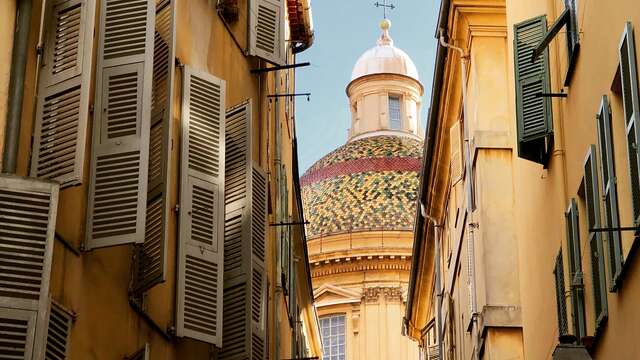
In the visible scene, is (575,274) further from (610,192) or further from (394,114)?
(394,114)

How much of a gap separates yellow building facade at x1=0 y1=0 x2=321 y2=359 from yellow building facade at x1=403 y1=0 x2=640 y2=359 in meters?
3.06

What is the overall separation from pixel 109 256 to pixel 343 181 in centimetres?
5157

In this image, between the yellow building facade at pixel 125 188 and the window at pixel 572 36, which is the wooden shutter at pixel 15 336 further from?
the window at pixel 572 36

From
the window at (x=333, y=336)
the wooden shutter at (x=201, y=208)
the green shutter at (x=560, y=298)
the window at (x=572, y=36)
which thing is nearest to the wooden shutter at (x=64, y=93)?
the wooden shutter at (x=201, y=208)

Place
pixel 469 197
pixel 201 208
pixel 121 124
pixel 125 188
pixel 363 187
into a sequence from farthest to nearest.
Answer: pixel 363 187 < pixel 469 197 < pixel 201 208 < pixel 121 124 < pixel 125 188

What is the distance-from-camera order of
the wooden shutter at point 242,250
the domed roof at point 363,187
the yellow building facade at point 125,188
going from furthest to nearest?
the domed roof at point 363,187, the wooden shutter at point 242,250, the yellow building facade at point 125,188

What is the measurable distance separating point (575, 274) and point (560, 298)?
0.83 metres

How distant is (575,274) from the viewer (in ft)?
48.5

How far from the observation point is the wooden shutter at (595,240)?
13344 millimetres

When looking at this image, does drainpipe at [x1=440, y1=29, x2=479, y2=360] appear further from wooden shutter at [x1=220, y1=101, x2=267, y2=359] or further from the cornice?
the cornice

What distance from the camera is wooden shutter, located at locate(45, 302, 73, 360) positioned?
11.0m

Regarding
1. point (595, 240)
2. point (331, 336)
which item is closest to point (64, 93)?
point (595, 240)

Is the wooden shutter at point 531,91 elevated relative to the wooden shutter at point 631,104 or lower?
elevated

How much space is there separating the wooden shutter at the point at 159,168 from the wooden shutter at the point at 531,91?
4.40 meters
